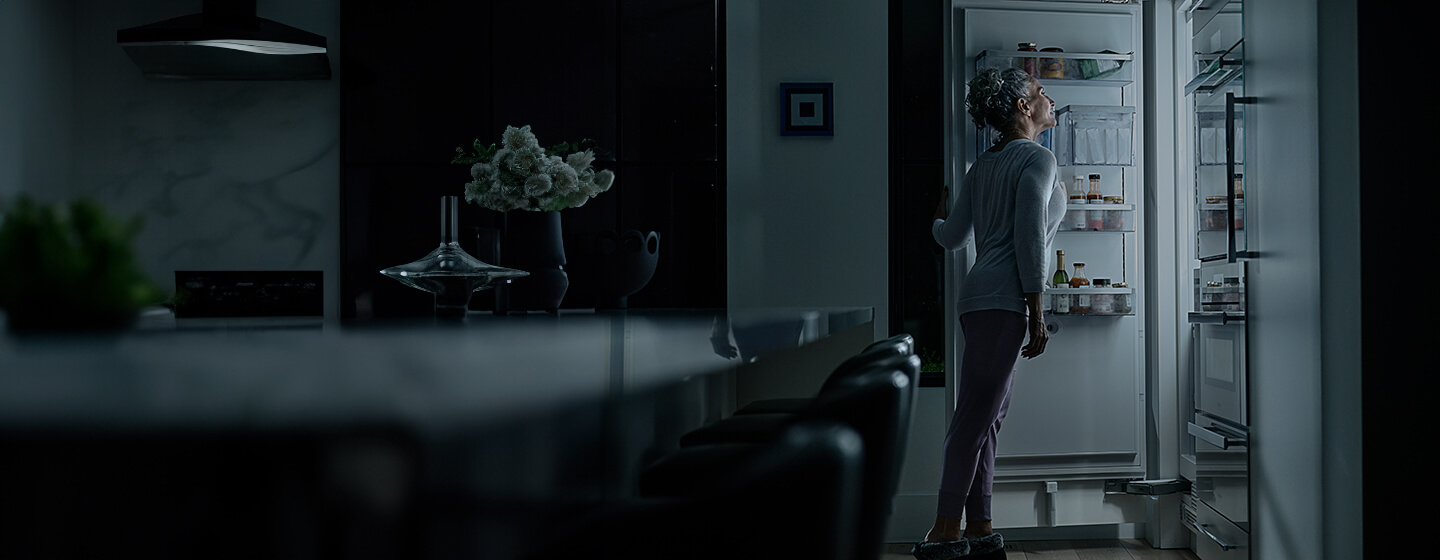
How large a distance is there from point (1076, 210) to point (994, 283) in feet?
2.99

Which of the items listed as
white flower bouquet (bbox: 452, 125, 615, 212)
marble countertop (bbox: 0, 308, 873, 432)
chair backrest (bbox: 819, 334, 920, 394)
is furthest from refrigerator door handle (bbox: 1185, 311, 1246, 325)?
marble countertop (bbox: 0, 308, 873, 432)

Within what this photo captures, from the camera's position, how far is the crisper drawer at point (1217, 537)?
2.56m

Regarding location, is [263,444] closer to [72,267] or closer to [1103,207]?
[72,267]

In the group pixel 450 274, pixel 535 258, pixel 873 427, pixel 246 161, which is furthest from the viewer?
pixel 246 161

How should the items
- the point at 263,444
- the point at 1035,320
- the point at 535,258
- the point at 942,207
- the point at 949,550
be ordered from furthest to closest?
1. the point at 942,207
2. the point at 949,550
3. the point at 1035,320
4. the point at 535,258
5. the point at 263,444

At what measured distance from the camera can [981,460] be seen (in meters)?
2.69

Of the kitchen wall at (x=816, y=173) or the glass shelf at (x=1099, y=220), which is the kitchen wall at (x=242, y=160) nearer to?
the kitchen wall at (x=816, y=173)

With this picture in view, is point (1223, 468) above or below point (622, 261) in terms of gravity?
below

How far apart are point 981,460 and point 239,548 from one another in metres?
2.73

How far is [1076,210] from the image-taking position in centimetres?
323

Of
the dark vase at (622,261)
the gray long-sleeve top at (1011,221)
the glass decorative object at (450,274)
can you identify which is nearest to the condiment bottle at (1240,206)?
the gray long-sleeve top at (1011,221)

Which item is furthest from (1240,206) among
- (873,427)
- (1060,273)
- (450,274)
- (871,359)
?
(873,427)

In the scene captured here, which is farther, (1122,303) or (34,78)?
(1122,303)

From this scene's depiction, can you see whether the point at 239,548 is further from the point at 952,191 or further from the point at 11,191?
the point at 952,191
